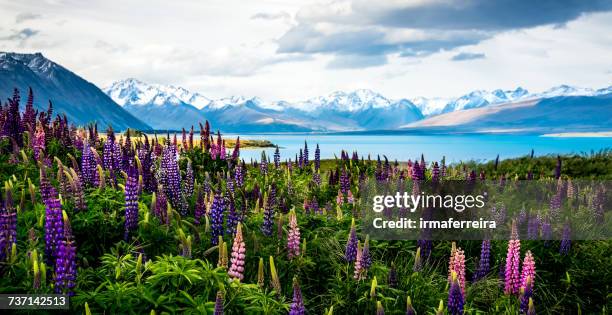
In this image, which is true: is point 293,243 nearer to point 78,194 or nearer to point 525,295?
point 78,194

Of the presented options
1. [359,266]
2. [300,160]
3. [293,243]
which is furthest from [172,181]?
[300,160]

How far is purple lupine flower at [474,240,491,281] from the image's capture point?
28.7ft

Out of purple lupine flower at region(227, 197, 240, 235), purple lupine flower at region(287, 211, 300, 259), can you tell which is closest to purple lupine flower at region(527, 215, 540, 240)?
purple lupine flower at region(287, 211, 300, 259)

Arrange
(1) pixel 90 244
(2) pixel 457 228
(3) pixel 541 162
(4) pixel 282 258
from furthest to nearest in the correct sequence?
(3) pixel 541 162, (2) pixel 457 228, (4) pixel 282 258, (1) pixel 90 244

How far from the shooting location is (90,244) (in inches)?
283

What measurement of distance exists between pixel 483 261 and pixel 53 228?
6356 mm

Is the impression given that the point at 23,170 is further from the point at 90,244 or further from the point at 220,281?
the point at 220,281

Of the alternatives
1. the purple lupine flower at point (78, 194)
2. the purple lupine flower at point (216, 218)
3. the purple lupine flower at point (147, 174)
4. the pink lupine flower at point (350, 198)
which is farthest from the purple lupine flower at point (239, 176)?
the purple lupine flower at point (78, 194)

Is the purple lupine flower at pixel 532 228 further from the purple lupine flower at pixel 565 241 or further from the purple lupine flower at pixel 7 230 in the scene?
the purple lupine flower at pixel 7 230

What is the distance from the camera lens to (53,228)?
607 cm

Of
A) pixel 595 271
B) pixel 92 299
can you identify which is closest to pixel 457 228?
pixel 595 271

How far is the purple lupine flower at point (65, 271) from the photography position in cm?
548

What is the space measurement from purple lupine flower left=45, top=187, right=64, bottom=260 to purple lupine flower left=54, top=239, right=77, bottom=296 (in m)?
0.38

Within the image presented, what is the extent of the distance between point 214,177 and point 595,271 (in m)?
8.19
